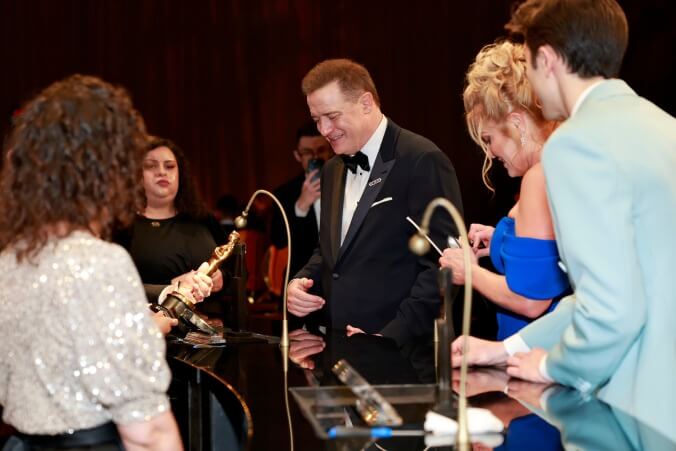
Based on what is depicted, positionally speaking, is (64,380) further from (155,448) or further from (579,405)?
(579,405)

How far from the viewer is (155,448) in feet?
5.98

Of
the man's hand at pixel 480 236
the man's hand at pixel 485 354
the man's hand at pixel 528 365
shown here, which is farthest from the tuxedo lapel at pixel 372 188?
the man's hand at pixel 528 365

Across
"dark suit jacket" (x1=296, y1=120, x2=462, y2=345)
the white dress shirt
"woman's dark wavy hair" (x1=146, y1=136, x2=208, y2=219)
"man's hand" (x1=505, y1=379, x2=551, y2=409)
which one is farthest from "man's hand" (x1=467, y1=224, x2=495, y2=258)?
"woman's dark wavy hair" (x1=146, y1=136, x2=208, y2=219)

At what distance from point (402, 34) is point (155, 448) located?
23.7 ft

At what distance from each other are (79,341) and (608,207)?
107 centimetres

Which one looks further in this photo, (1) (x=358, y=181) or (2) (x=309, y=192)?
(2) (x=309, y=192)

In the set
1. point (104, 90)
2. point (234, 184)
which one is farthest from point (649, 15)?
point (104, 90)

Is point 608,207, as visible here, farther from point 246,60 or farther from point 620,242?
point 246,60

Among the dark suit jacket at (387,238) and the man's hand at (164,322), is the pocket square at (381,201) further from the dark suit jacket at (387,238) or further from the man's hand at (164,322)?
the man's hand at (164,322)

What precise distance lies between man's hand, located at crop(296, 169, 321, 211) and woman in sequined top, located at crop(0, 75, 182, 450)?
399 centimetres

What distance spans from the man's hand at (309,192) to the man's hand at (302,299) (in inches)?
85.7

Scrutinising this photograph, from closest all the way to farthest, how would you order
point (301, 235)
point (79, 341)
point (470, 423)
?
point (79, 341), point (470, 423), point (301, 235)

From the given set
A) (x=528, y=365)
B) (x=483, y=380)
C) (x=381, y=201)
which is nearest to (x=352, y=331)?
(x=381, y=201)

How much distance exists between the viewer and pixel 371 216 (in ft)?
12.0
